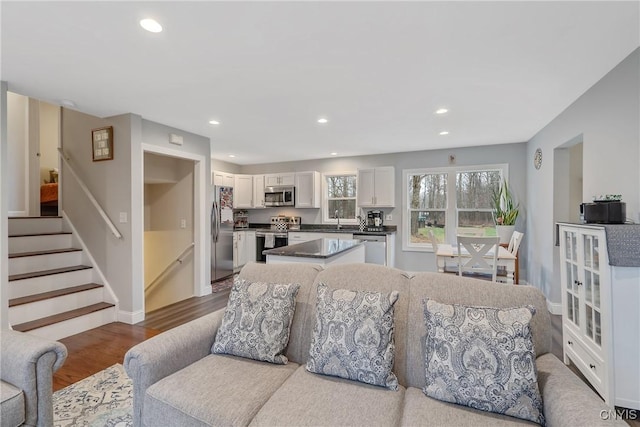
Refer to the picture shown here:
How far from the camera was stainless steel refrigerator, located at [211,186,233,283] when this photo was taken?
5.11 m

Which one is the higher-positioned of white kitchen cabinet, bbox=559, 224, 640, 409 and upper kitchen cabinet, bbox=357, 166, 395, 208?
upper kitchen cabinet, bbox=357, 166, 395, 208

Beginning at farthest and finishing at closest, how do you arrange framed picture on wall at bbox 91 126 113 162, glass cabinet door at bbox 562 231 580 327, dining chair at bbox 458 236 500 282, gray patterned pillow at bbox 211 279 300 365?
framed picture on wall at bbox 91 126 113 162 → dining chair at bbox 458 236 500 282 → glass cabinet door at bbox 562 231 580 327 → gray patterned pillow at bbox 211 279 300 365

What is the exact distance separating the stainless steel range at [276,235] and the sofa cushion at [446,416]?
16.1ft

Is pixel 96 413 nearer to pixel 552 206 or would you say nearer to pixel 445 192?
pixel 552 206

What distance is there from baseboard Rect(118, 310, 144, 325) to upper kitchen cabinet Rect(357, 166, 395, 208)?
3.99 m

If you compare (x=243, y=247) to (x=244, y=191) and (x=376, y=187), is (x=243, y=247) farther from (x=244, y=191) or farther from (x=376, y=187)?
(x=376, y=187)

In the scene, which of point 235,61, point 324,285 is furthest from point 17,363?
point 235,61

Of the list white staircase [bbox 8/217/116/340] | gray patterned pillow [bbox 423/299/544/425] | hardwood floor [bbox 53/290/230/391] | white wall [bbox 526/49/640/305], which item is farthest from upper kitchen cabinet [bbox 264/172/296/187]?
gray patterned pillow [bbox 423/299/544/425]

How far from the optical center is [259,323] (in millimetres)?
1622

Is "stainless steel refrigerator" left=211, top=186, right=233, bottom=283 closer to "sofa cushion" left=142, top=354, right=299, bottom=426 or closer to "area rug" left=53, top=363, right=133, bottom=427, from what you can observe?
"area rug" left=53, top=363, right=133, bottom=427

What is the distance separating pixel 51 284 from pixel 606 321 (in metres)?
5.12

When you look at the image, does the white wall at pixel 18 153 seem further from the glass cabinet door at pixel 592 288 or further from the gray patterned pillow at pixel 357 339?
the glass cabinet door at pixel 592 288

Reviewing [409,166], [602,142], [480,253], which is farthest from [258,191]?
[602,142]

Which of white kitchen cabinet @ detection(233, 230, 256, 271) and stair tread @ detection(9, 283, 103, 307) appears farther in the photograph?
white kitchen cabinet @ detection(233, 230, 256, 271)
